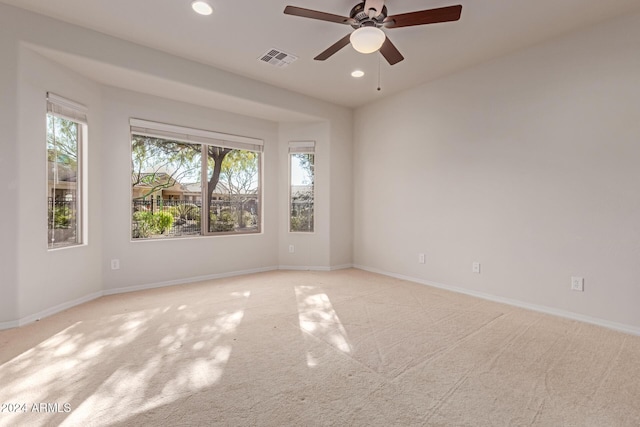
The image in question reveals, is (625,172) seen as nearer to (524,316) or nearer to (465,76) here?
(524,316)

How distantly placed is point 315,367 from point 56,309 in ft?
9.26

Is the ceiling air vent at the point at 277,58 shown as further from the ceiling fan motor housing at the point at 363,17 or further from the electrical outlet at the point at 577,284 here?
the electrical outlet at the point at 577,284

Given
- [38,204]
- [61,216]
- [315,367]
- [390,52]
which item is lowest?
[315,367]

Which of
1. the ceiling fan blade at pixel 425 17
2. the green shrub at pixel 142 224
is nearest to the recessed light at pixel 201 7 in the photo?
the ceiling fan blade at pixel 425 17

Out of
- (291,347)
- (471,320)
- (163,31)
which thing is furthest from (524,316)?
(163,31)

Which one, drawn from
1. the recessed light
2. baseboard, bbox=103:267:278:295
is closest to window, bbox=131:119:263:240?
baseboard, bbox=103:267:278:295

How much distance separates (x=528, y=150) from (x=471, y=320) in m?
1.91

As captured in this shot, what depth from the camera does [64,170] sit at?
3.27 m

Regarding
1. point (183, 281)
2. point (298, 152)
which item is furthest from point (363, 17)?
point (183, 281)

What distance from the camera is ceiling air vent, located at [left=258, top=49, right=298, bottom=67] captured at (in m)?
3.41

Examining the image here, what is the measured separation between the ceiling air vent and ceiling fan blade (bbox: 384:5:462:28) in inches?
55.2

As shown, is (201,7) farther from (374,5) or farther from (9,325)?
(9,325)

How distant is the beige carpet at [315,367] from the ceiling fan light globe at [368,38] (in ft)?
7.61

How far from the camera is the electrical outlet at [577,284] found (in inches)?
115
